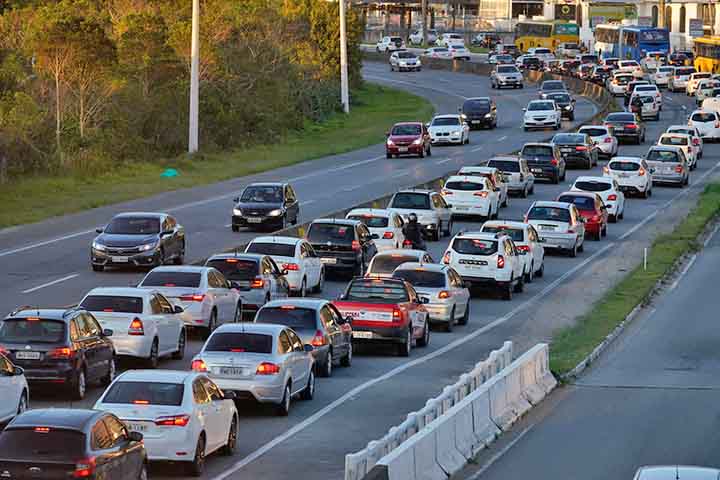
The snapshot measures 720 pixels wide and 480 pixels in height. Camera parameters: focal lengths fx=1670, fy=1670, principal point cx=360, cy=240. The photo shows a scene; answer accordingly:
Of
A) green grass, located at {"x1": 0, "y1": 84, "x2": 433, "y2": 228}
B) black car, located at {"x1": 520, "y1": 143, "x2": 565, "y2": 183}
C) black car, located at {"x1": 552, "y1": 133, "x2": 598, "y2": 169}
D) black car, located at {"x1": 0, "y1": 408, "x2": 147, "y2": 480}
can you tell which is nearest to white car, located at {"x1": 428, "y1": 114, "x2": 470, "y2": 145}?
green grass, located at {"x1": 0, "y1": 84, "x2": 433, "y2": 228}

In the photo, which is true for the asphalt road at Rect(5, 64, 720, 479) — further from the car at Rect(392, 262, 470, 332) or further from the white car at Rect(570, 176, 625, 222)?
the white car at Rect(570, 176, 625, 222)

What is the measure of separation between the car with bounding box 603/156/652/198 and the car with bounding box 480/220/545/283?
56.8 ft

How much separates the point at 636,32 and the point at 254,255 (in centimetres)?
10420

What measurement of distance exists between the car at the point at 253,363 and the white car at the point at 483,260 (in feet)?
47.0

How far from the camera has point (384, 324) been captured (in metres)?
29.4

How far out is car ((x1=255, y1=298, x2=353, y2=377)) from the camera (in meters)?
26.3

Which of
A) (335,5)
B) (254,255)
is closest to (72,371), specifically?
(254,255)

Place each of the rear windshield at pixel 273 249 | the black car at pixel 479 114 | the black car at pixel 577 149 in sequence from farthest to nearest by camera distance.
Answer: the black car at pixel 479 114, the black car at pixel 577 149, the rear windshield at pixel 273 249

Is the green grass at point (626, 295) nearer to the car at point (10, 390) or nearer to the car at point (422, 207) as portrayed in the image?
the car at point (422, 207)

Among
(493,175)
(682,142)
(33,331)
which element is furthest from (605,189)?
(33,331)

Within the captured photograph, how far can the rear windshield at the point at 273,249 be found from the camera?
35844 millimetres

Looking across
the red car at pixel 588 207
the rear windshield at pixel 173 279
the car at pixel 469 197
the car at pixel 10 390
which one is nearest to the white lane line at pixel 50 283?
the rear windshield at pixel 173 279

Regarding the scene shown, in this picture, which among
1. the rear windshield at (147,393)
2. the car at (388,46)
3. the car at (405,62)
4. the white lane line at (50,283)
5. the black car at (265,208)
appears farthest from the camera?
the car at (388,46)

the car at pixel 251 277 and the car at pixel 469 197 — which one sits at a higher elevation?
the car at pixel 251 277
